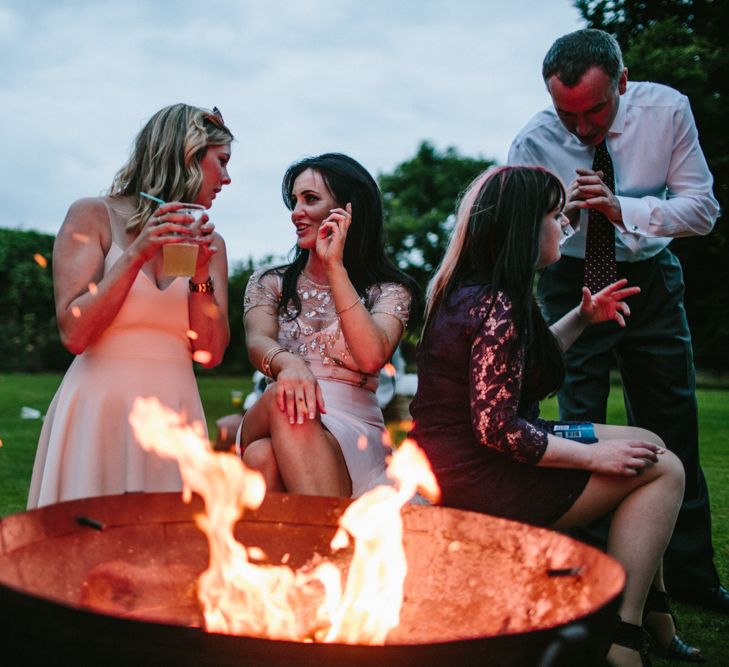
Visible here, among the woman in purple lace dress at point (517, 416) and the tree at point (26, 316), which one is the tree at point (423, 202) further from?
the woman in purple lace dress at point (517, 416)

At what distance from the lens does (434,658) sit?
1214 mm

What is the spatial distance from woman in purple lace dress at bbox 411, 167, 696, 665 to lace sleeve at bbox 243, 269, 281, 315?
0.85 meters

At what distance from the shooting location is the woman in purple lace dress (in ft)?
7.29

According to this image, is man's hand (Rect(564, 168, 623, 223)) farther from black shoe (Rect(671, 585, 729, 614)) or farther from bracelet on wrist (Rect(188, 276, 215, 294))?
black shoe (Rect(671, 585, 729, 614))

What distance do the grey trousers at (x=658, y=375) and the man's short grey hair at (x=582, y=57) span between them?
2.46 feet

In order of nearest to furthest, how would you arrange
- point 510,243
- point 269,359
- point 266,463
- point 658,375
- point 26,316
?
1. point 510,243
2. point 266,463
3. point 269,359
4. point 658,375
5. point 26,316

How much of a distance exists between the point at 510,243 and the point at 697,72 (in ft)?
49.4

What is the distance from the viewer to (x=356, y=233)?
126 inches

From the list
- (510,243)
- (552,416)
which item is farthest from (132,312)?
(552,416)

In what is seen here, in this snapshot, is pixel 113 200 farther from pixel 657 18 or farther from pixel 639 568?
pixel 657 18

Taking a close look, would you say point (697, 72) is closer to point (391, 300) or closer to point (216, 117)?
point (391, 300)

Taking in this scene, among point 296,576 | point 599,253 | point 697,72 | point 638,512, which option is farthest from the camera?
point 697,72

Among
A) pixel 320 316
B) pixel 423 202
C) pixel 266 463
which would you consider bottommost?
pixel 266 463

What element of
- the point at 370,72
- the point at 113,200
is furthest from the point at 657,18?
the point at 113,200
